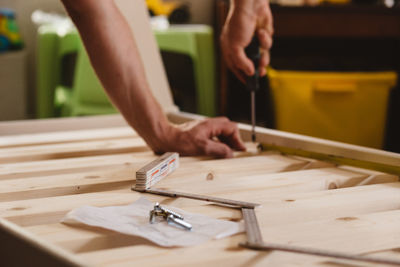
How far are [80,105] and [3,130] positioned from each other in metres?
0.96

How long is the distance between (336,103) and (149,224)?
1758 mm

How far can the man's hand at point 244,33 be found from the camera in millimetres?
1195

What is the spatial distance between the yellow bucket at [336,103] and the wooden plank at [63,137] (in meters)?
1.03

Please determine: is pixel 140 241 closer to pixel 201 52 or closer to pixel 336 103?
pixel 336 103

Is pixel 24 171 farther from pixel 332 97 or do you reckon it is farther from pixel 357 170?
pixel 332 97

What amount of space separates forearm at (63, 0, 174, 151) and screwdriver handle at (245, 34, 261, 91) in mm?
272

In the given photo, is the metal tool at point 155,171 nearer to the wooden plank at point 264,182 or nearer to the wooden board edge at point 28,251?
the wooden plank at point 264,182

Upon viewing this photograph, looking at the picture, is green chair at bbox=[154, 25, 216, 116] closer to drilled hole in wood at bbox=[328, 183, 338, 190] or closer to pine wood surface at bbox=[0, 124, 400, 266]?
pine wood surface at bbox=[0, 124, 400, 266]

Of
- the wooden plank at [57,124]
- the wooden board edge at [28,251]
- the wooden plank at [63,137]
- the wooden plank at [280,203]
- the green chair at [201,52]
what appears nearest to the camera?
the wooden board edge at [28,251]

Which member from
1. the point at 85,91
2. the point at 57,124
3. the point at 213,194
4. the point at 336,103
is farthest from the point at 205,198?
the point at 85,91

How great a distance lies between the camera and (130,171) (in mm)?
955

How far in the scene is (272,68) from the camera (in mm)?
Answer: 2625

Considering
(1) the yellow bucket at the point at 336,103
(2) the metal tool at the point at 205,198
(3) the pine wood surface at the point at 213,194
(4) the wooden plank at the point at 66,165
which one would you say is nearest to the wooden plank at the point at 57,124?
(3) the pine wood surface at the point at 213,194

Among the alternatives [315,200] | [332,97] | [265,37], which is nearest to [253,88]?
[265,37]
